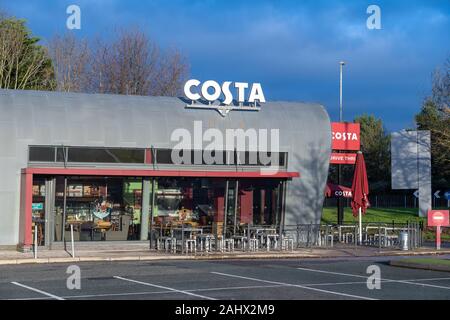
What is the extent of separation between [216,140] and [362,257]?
777 centimetres

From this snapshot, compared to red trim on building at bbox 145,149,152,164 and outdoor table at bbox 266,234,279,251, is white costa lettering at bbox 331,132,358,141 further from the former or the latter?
red trim on building at bbox 145,149,152,164

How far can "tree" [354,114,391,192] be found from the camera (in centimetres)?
7173

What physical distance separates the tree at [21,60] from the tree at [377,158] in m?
34.3

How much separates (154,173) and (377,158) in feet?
160

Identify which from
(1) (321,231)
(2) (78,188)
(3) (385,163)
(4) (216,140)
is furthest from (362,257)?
(3) (385,163)

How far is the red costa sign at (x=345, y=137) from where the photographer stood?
3809 cm

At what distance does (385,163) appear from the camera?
241ft

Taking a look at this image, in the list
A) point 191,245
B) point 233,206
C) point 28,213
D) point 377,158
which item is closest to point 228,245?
point 191,245

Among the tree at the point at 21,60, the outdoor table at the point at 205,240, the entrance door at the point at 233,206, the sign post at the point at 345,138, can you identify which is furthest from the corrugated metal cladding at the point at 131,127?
the tree at the point at 21,60

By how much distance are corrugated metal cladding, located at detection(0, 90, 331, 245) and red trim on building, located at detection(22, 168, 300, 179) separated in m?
1.05

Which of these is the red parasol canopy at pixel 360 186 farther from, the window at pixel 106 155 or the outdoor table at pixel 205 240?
the window at pixel 106 155

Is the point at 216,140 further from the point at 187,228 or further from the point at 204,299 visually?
the point at 204,299

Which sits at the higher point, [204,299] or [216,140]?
[216,140]
